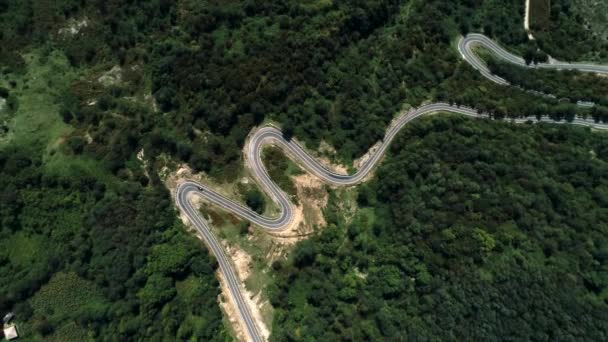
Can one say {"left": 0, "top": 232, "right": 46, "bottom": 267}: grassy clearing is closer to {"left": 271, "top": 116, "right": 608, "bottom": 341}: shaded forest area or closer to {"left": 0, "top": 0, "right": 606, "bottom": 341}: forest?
{"left": 0, "top": 0, "right": 606, "bottom": 341}: forest

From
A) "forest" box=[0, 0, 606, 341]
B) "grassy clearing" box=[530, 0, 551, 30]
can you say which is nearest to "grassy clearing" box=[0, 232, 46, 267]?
"forest" box=[0, 0, 606, 341]

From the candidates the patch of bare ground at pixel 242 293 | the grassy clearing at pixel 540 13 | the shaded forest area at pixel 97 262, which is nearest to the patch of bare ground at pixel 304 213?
the patch of bare ground at pixel 242 293

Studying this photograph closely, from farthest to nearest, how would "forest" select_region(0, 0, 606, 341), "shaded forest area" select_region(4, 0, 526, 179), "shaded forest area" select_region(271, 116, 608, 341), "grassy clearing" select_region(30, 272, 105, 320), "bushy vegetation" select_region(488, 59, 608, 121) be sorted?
"bushy vegetation" select_region(488, 59, 608, 121)
"shaded forest area" select_region(4, 0, 526, 179)
"grassy clearing" select_region(30, 272, 105, 320)
"forest" select_region(0, 0, 606, 341)
"shaded forest area" select_region(271, 116, 608, 341)

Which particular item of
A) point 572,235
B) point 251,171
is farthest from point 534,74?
point 251,171

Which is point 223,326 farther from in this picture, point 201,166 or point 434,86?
point 434,86

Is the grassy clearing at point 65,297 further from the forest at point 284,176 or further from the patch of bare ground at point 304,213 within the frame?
the patch of bare ground at point 304,213

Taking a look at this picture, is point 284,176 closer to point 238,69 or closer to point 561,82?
point 238,69
